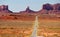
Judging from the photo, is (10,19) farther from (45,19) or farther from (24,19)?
(45,19)

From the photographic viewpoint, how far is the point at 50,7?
49969 millimetres

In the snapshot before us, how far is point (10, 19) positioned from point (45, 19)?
665 cm

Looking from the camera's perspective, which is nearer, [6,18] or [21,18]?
[6,18]

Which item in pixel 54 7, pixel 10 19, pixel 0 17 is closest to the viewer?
pixel 0 17

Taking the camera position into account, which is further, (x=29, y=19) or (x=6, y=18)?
(x=29, y=19)

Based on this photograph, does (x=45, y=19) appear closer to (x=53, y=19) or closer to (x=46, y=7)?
(x=53, y=19)

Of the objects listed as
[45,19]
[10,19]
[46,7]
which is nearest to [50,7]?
[46,7]

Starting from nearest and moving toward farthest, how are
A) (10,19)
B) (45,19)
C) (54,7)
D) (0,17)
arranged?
1. (0,17)
2. (10,19)
3. (45,19)
4. (54,7)

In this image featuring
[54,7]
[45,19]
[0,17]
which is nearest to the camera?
[0,17]

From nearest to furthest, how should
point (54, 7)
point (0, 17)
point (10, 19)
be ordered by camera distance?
point (0, 17), point (10, 19), point (54, 7)

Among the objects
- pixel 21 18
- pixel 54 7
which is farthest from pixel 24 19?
pixel 54 7

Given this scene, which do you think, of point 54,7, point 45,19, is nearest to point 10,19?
point 45,19

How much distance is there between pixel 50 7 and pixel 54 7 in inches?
58.7

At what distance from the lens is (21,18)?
1219 inches
